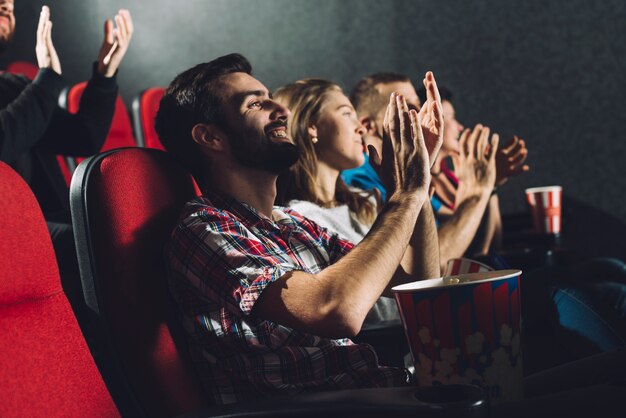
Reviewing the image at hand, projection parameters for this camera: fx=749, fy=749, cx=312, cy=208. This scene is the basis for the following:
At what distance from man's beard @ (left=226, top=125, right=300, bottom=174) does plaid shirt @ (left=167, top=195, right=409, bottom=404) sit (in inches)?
6.9

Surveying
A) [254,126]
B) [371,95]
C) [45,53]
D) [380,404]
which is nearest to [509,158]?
[371,95]

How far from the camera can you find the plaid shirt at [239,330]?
97 cm

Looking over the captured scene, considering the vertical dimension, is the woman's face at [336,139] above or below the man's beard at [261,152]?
below

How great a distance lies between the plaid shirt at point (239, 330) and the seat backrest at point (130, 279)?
33 mm

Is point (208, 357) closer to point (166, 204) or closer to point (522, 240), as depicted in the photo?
point (166, 204)

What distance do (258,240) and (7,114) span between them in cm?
82

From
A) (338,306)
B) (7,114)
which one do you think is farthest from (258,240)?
(7,114)

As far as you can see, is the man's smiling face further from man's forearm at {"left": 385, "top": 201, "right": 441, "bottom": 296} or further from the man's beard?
man's forearm at {"left": 385, "top": 201, "right": 441, "bottom": 296}

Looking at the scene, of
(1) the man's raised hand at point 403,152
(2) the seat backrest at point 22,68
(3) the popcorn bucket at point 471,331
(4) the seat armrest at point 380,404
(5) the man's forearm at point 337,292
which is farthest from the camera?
(2) the seat backrest at point 22,68

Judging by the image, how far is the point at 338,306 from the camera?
2.96ft

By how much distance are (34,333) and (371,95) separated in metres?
1.50

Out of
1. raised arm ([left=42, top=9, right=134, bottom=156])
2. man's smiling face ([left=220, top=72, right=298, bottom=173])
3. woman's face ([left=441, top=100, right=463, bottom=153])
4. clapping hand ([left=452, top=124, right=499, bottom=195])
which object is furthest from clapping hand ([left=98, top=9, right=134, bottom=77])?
woman's face ([left=441, top=100, right=463, bottom=153])

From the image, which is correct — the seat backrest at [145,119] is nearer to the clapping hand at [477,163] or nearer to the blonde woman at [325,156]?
the blonde woman at [325,156]

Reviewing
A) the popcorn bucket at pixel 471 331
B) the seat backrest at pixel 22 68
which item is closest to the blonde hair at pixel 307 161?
the popcorn bucket at pixel 471 331
